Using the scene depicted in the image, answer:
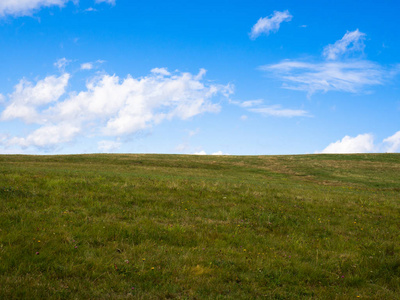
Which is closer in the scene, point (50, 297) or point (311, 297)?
point (50, 297)

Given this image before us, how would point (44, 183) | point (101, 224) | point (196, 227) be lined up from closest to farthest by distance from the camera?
1. point (101, 224)
2. point (196, 227)
3. point (44, 183)

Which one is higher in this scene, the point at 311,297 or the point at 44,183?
the point at 44,183

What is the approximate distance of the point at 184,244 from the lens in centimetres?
1002

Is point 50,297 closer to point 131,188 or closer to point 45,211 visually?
point 45,211

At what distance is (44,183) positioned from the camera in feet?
54.6

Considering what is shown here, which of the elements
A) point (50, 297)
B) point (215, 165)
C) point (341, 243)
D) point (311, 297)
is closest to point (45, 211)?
point (50, 297)

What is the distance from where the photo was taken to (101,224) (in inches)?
433

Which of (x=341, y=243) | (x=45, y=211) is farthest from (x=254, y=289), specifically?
(x=45, y=211)

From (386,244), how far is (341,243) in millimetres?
1801

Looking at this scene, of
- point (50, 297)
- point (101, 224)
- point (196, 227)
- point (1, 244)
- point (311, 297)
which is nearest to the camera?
point (50, 297)

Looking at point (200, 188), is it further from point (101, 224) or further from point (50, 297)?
point (50, 297)

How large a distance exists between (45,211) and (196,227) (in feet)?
20.8

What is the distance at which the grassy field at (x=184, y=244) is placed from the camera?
23.3 feet

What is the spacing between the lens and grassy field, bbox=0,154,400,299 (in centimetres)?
710
